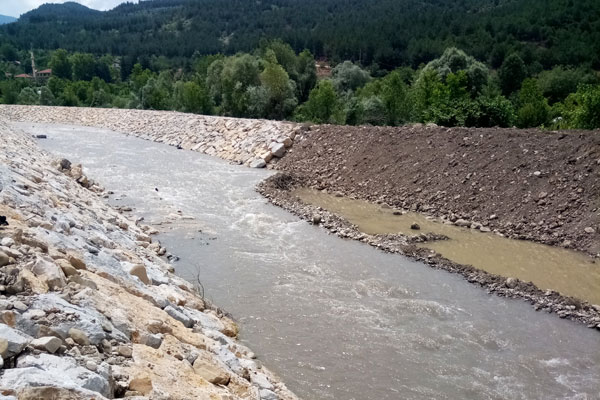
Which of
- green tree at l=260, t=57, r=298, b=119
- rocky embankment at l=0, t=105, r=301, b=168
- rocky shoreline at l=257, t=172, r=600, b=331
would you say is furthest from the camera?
green tree at l=260, t=57, r=298, b=119

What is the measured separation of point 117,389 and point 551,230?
1431cm

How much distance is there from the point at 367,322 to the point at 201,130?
25.9 metres

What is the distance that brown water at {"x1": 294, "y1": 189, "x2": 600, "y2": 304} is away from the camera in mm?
12188

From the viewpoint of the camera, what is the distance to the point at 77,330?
4.91 m

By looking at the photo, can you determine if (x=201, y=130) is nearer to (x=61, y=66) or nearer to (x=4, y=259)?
(x=4, y=259)

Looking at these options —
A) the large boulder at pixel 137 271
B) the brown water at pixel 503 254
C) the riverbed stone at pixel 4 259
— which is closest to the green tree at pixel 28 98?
the brown water at pixel 503 254

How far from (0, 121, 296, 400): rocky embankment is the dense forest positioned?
20.4 m

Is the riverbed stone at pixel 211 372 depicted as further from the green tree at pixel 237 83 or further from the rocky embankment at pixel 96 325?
the green tree at pixel 237 83

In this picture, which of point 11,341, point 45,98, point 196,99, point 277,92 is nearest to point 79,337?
point 11,341

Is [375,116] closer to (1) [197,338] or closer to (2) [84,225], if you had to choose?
(2) [84,225]

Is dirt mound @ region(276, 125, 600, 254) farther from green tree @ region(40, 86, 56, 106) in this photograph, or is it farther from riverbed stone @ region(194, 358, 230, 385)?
green tree @ region(40, 86, 56, 106)

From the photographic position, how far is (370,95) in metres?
44.3

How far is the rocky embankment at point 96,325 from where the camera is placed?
4.20 meters

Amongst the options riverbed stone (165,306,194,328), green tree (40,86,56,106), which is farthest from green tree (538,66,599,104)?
green tree (40,86,56,106)
